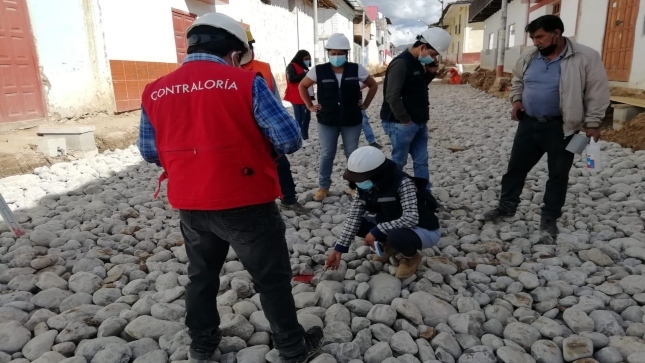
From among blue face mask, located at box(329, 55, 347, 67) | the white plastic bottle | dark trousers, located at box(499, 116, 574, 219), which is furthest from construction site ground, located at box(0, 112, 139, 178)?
the white plastic bottle

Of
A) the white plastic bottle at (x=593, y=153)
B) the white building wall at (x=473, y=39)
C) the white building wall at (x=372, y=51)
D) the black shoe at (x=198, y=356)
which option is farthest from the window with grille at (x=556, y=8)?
the white building wall at (x=372, y=51)

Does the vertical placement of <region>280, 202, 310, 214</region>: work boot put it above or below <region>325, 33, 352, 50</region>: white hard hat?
below

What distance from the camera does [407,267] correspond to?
272 cm

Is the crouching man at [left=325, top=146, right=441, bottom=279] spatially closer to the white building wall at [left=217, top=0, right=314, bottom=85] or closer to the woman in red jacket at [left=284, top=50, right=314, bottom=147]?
the woman in red jacket at [left=284, top=50, right=314, bottom=147]

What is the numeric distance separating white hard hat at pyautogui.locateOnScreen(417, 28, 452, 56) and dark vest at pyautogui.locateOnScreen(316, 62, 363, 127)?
75 centimetres

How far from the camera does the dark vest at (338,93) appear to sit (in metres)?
4.01

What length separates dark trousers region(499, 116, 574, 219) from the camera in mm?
3182

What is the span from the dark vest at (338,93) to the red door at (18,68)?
5.19 meters

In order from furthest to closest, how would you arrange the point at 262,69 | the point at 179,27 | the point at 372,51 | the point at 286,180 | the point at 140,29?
the point at 372,51, the point at 179,27, the point at 140,29, the point at 262,69, the point at 286,180

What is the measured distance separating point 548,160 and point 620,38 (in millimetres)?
7833

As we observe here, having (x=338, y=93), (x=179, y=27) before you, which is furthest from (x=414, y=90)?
(x=179, y=27)

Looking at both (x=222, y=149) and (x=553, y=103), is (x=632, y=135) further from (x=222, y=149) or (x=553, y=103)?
(x=222, y=149)

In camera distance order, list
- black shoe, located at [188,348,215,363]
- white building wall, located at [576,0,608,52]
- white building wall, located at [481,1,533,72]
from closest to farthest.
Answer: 1. black shoe, located at [188,348,215,363]
2. white building wall, located at [576,0,608,52]
3. white building wall, located at [481,1,533,72]

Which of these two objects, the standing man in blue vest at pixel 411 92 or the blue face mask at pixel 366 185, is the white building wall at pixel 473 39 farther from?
the blue face mask at pixel 366 185
